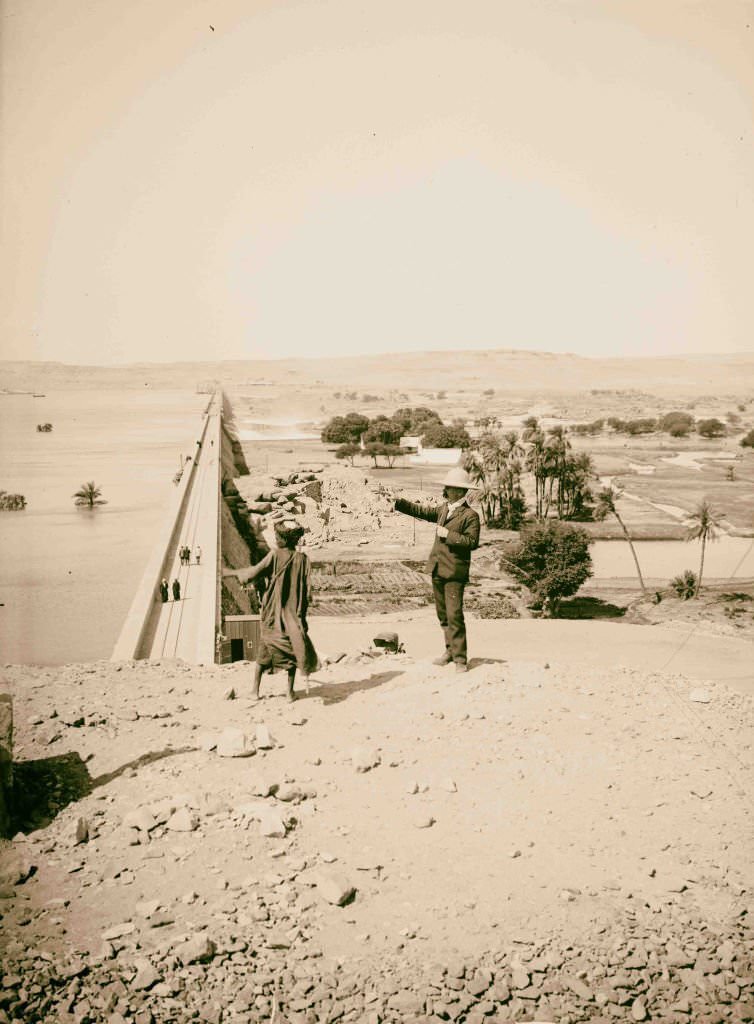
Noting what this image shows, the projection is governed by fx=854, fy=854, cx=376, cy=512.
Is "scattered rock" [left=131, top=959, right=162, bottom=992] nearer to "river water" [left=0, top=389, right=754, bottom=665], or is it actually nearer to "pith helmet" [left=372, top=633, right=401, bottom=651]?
"pith helmet" [left=372, top=633, right=401, bottom=651]

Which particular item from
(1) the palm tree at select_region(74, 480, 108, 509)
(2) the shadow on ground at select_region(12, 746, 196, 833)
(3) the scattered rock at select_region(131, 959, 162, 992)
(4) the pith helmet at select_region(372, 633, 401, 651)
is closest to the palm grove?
(4) the pith helmet at select_region(372, 633, 401, 651)

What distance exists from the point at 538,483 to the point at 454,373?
278ft

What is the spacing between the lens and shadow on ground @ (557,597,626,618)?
79.5 feet

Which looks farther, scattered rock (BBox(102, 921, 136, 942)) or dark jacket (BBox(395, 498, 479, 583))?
dark jacket (BBox(395, 498, 479, 583))

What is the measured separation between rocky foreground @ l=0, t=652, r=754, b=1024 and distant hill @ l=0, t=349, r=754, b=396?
72.5 m

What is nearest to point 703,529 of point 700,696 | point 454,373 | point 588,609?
point 588,609

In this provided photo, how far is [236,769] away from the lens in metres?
5.04

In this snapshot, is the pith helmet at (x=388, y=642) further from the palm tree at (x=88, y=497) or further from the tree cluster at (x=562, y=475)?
the tree cluster at (x=562, y=475)

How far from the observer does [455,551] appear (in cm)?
670

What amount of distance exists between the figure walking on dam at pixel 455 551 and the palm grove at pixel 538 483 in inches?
187

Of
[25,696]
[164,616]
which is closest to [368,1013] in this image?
[25,696]

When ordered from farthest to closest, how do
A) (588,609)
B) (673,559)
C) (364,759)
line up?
(673,559)
(588,609)
(364,759)

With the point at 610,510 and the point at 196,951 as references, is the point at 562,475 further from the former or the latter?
the point at 196,951

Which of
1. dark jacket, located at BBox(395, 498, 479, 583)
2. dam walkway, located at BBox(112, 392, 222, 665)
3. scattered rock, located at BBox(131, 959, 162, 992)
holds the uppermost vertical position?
dark jacket, located at BBox(395, 498, 479, 583)
